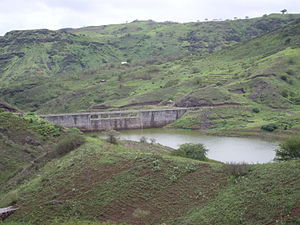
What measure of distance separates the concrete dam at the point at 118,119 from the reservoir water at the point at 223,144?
3.36 meters

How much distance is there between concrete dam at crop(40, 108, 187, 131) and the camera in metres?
98.9

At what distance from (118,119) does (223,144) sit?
3446 centimetres

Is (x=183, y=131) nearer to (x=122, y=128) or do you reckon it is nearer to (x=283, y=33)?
(x=122, y=128)

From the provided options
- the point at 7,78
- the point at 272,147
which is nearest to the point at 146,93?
the point at 272,147

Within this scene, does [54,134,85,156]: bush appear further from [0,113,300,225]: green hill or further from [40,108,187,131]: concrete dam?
[40,108,187,131]: concrete dam

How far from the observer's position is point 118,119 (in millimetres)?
100688

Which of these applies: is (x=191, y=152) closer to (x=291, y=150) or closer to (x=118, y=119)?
(x=291, y=150)

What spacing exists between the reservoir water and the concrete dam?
3362 millimetres

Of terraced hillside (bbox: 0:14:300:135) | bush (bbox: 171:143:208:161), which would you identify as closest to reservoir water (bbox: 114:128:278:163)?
terraced hillside (bbox: 0:14:300:135)

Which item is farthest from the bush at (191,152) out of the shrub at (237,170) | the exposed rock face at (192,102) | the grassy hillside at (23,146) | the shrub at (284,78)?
the shrub at (284,78)

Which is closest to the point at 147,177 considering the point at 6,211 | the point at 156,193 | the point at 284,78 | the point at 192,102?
the point at 156,193

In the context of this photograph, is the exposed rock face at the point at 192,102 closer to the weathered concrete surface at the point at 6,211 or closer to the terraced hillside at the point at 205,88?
the terraced hillside at the point at 205,88

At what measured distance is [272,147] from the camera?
229ft

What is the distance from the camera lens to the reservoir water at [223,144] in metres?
61.2
